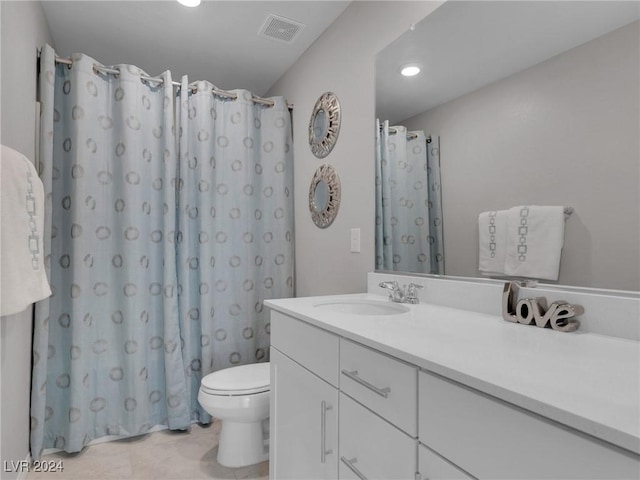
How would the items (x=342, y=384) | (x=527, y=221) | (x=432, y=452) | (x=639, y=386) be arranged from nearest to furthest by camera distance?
(x=639, y=386), (x=432, y=452), (x=342, y=384), (x=527, y=221)

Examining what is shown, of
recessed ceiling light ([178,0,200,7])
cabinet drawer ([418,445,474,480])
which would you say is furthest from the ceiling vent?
cabinet drawer ([418,445,474,480])

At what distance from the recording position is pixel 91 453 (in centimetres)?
199

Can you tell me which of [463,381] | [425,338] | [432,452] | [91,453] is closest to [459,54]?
[425,338]

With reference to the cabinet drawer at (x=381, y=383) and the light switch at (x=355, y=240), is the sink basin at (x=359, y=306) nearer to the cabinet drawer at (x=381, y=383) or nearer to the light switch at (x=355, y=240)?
the light switch at (x=355, y=240)

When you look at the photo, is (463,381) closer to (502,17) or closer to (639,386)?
(639,386)

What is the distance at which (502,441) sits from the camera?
0.60 metres

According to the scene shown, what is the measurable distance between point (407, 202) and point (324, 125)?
86 cm

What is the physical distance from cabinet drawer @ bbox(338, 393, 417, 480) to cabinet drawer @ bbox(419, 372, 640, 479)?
78 millimetres

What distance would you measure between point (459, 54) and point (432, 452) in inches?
52.8

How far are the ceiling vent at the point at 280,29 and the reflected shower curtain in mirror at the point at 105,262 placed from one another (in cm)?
66

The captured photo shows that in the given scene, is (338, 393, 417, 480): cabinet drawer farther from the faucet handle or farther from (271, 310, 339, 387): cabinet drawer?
the faucet handle

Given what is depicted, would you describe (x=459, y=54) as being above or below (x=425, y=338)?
above

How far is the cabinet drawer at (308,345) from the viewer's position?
3.58ft

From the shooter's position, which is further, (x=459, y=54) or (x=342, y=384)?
(x=459, y=54)
